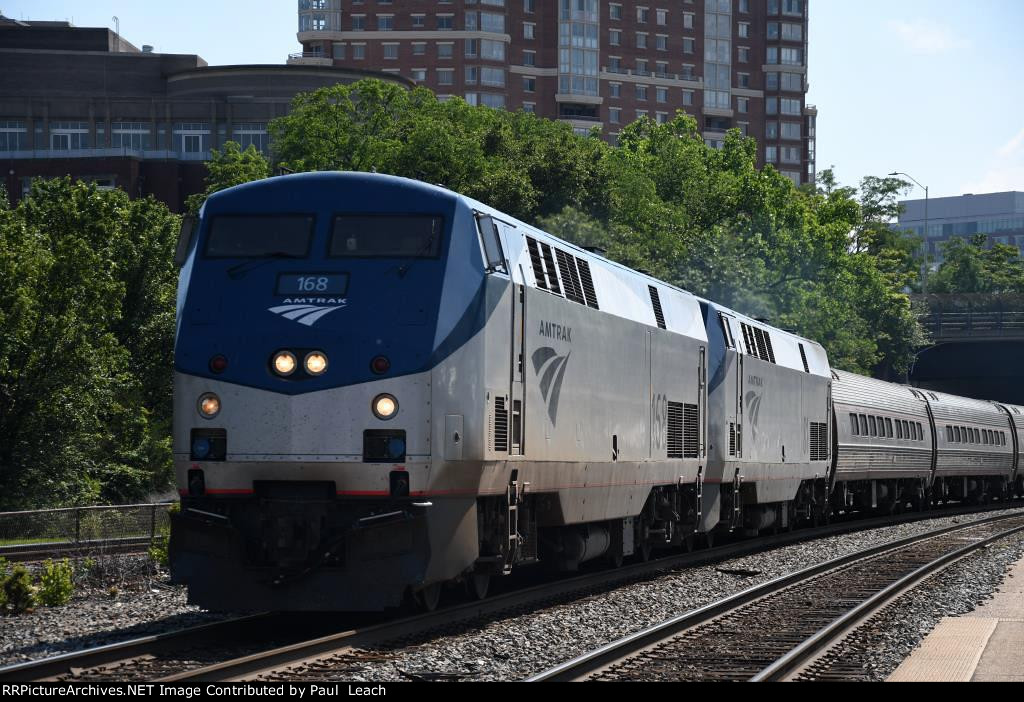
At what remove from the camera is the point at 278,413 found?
13.6 metres

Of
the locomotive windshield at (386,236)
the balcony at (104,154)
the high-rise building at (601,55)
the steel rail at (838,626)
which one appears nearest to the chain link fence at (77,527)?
the locomotive windshield at (386,236)

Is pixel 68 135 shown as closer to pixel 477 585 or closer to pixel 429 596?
pixel 477 585

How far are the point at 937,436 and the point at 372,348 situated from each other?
37617 millimetres

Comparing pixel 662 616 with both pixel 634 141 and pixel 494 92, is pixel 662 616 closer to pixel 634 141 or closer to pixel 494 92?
pixel 634 141

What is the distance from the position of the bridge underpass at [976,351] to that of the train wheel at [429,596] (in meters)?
82.6

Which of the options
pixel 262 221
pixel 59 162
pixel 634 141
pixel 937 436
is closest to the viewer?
pixel 262 221

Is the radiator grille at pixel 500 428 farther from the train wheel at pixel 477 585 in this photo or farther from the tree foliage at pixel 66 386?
the tree foliage at pixel 66 386

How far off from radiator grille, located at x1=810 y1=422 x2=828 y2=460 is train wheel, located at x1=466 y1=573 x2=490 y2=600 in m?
18.3

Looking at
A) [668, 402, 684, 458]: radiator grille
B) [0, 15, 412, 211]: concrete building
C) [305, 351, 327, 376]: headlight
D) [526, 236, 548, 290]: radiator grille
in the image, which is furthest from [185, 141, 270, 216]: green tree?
[305, 351, 327, 376]: headlight

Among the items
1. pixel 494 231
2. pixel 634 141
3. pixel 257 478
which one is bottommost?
pixel 257 478

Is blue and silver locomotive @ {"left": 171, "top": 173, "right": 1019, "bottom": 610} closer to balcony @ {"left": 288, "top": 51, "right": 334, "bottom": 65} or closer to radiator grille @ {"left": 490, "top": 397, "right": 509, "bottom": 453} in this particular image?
radiator grille @ {"left": 490, "top": 397, "right": 509, "bottom": 453}

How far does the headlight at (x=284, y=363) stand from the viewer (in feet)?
44.9

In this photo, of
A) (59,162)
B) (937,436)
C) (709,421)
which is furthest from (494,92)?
(709,421)

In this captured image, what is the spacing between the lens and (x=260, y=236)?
14531mm
